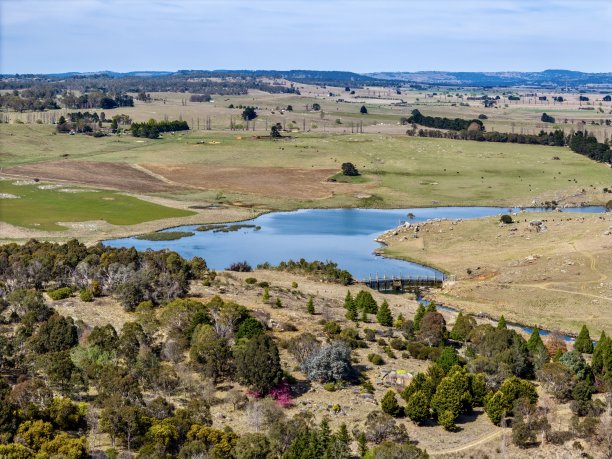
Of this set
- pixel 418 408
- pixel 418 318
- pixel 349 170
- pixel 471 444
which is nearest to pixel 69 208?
pixel 349 170

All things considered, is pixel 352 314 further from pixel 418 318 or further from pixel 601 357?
pixel 601 357

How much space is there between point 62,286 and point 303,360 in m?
28.7

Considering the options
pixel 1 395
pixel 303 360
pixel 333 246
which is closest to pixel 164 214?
pixel 333 246

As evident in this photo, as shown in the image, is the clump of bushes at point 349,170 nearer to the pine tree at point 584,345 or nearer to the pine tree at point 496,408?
the pine tree at point 584,345

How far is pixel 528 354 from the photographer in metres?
55.8

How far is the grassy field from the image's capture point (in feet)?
367

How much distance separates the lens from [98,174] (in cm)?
15025

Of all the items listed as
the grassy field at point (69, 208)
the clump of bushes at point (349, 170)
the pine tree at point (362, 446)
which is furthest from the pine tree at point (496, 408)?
the clump of bushes at point (349, 170)

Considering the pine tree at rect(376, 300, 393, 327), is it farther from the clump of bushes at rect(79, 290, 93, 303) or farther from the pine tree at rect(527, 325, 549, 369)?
the clump of bushes at rect(79, 290, 93, 303)

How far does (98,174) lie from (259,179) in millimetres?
32620

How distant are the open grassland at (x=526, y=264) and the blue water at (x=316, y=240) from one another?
4.62 meters

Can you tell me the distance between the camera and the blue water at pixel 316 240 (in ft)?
306

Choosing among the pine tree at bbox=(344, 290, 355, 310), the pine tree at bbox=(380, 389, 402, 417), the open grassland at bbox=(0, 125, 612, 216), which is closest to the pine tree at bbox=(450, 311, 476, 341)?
the pine tree at bbox=(344, 290, 355, 310)

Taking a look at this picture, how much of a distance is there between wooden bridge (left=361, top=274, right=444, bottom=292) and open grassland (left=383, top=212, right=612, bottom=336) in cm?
296
